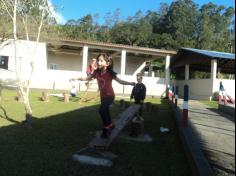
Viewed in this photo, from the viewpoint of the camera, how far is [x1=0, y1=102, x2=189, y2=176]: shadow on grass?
185 inches

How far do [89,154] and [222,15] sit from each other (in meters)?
77.6

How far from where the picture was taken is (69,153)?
5578 mm

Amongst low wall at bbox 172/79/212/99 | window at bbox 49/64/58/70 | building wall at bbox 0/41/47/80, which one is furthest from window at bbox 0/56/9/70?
low wall at bbox 172/79/212/99

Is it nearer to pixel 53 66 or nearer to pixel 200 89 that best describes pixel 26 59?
pixel 53 66

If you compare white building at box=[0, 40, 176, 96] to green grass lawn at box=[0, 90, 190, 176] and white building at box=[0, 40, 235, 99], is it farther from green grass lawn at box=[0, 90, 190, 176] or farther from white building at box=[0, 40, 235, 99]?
green grass lawn at box=[0, 90, 190, 176]

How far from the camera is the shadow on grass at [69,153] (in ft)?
15.5

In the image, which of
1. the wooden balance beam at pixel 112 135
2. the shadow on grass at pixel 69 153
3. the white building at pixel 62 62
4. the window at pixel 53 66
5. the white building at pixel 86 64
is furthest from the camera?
the window at pixel 53 66

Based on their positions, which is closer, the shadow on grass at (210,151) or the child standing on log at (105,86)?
the shadow on grass at (210,151)

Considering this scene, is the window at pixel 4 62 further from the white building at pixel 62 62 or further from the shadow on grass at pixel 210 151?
the shadow on grass at pixel 210 151

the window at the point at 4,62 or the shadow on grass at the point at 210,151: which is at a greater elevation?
the window at the point at 4,62

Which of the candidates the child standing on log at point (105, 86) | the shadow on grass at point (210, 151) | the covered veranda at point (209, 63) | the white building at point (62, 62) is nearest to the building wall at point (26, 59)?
the white building at point (62, 62)

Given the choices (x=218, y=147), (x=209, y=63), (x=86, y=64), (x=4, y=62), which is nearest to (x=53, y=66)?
(x=4, y=62)

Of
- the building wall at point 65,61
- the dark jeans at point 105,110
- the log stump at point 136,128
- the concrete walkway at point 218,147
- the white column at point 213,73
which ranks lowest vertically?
the concrete walkway at point 218,147

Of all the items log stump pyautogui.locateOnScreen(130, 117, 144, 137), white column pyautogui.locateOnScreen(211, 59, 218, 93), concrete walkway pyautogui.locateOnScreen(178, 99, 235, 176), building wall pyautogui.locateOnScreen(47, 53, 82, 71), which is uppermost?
building wall pyautogui.locateOnScreen(47, 53, 82, 71)
